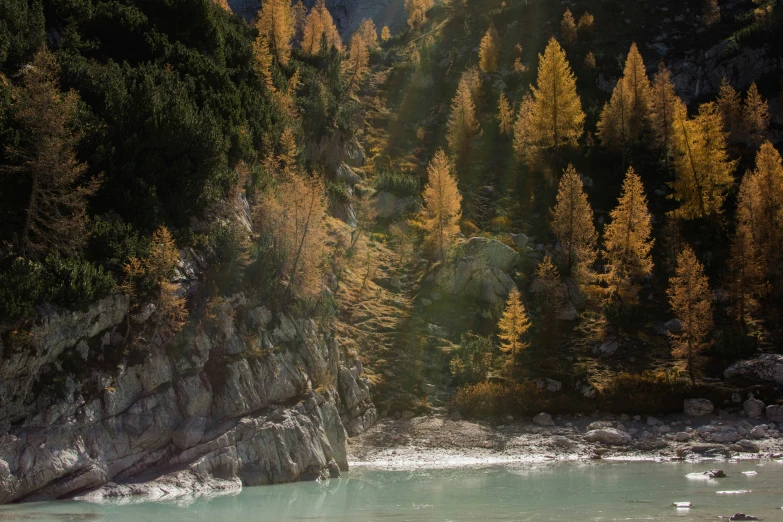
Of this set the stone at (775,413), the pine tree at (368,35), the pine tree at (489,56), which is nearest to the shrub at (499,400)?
the stone at (775,413)

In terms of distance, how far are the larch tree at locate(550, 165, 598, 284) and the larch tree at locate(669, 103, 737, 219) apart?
1106 centimetres

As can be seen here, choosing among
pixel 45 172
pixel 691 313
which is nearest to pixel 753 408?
pixel 691 313

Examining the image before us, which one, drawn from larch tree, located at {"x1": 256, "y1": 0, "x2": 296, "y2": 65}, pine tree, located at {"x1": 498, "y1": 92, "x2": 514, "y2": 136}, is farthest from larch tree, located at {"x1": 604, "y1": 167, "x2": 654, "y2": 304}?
larch tree, located at {"x1": 256, "y1": 0, "x2": 296, "y2": 65}

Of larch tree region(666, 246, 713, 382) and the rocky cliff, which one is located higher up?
larch tree region(666, 246, 713, 382)

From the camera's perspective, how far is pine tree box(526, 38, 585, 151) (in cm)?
6106

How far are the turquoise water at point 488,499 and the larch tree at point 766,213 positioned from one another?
68.1ft

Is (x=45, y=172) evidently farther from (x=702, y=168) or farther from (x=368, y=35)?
(x=368, y=35)

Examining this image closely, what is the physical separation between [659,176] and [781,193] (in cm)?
1404

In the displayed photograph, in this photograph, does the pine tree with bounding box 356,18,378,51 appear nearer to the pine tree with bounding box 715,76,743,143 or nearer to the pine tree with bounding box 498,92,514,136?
the pine tree with bounding box 498,92,514,136

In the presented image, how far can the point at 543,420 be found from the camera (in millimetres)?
38406

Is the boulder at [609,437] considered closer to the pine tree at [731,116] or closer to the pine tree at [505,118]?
the pine tree at [731,116]

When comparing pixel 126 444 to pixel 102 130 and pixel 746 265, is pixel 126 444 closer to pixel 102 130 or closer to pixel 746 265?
pixel 102 130

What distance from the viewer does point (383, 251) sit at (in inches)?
2131

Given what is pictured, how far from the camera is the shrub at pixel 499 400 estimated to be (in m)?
39.5
